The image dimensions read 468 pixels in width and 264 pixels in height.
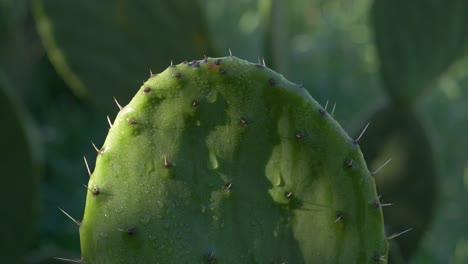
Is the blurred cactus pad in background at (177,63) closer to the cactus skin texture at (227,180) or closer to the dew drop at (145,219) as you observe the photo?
the cactus skin texture at (227,180)

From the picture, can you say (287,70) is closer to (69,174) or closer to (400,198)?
(400,198)

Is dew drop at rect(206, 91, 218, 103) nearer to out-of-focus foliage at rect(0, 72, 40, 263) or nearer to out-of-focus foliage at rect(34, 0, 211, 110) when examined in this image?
out-of-focus foliage at rect(0, 72, 40, 263)

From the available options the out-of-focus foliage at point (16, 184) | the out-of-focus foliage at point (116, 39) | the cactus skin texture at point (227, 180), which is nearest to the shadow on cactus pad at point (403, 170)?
the out-of-focus foliage at point (116, 39)

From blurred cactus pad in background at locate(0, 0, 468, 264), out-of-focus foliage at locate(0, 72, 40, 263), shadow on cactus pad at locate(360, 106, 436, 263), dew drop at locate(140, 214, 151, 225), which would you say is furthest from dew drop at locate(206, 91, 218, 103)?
shadow on cactus pad at locate(360, 106, 436, 263)

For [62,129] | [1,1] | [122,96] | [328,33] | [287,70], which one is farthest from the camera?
[328,33]

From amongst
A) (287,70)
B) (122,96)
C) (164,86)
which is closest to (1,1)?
(122,96)

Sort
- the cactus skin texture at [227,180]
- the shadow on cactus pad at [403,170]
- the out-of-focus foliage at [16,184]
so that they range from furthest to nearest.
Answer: the shadow on cactus pad at [403,170] < the out-of-focus foliage at [16,184] < the cactus skin texture at [227,180]
